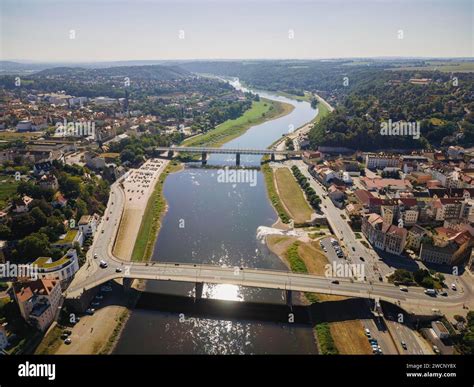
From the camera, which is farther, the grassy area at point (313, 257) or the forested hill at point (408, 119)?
the forested hill at point (408, 119)

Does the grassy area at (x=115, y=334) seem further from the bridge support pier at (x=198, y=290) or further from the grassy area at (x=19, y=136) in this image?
the grassy area at (x=19, y=136)

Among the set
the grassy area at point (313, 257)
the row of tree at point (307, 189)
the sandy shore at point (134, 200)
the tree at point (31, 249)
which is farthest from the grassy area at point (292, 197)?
the tree at point (31, 249)

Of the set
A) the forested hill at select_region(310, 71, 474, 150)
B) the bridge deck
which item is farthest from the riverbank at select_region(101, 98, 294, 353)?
the forested hill at select_region(310, 71, 474, 150)

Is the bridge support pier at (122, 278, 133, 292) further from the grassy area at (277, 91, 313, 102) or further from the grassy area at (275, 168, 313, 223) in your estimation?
the grassy area at (277, 91, 313, 102)

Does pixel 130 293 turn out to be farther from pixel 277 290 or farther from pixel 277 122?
pixel 277 122
